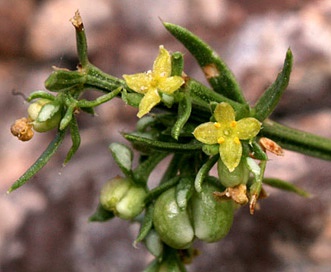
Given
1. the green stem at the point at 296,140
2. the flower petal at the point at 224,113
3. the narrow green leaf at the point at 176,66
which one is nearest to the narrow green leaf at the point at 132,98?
the narrow green leaf at the point at 176,66

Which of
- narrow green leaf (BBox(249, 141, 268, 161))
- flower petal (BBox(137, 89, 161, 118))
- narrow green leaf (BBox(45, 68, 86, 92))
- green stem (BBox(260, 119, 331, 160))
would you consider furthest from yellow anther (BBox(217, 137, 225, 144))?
narrow green leaf (BBox(45, 68, 86, 92))

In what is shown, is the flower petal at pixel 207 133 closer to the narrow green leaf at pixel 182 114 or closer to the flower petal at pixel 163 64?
the narrow green leaf at pixel 182 114

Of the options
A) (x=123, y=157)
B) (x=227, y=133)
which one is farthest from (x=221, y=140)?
(x=123, y=157)

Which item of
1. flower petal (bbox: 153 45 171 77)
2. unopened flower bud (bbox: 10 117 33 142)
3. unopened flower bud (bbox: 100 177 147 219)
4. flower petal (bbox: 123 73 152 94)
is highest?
flower petal (bbox: 153 45 171 77)

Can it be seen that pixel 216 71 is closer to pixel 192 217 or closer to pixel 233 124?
pixel 233 124

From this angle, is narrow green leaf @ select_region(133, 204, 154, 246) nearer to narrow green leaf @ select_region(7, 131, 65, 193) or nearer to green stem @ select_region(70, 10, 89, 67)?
narrow green leaf @ select_region(7, 131, 65, 193)

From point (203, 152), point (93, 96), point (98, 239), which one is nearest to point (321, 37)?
point (93, 96)

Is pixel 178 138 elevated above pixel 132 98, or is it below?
below
